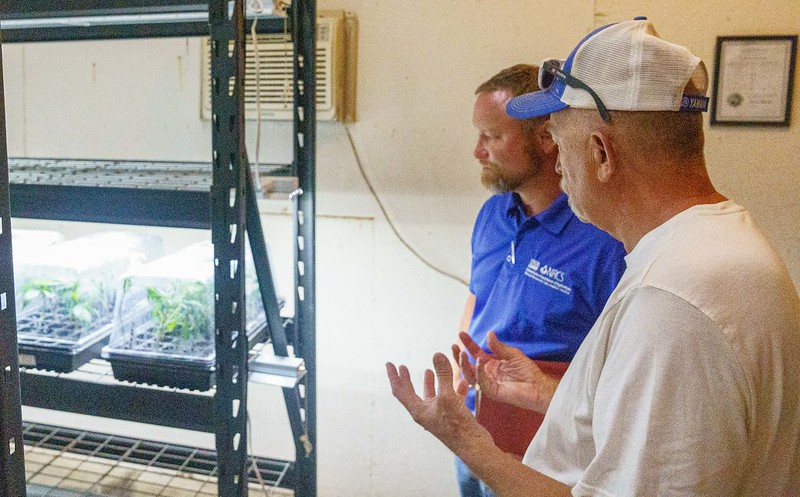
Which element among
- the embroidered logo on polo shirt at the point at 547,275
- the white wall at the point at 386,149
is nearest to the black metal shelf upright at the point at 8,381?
the embroidered logo on polo shirt at the point at 547,275

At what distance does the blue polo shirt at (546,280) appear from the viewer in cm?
134

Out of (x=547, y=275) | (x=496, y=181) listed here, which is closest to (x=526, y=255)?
(x=547, y=275)

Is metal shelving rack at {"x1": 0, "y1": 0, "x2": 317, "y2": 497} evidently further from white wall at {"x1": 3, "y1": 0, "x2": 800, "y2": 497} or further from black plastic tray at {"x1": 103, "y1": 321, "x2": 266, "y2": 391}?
white wall at {"x1": 3, "y1": 0, "x2": 800, "y2": 497}

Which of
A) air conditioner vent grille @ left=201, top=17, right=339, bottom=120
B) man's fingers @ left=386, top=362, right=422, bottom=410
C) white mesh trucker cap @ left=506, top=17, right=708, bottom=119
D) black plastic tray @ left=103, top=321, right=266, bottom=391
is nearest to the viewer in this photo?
white mesh trucker cap @ left=506, top=17, right=708, bottom=119

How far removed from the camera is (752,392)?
65 centimetres

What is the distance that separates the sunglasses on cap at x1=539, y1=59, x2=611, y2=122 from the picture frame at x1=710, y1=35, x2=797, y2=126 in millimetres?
980

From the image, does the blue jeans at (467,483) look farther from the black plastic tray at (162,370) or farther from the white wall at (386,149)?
the black plastic tray at (162,370)

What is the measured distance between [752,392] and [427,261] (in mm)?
1292

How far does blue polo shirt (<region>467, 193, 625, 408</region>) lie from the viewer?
134cm

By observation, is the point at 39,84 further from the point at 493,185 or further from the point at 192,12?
the point at 493,185

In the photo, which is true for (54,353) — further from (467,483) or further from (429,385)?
(467,483)

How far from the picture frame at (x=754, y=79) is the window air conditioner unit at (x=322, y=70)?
1.00m

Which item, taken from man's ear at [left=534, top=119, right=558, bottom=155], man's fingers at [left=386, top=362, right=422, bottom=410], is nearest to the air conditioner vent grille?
man's ear at [left=534, top=119, right=558, bottom=155]

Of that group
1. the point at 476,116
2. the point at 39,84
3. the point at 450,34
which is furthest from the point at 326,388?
the point at 39,84
